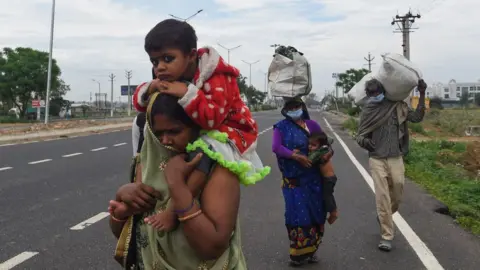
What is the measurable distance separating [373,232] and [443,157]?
10.0 meters

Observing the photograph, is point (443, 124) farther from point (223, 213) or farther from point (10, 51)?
point (10, 51)

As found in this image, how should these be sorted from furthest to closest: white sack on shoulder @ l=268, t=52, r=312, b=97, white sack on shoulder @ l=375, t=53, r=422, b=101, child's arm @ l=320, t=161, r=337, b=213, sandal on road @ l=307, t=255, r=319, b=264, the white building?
the white building, white sack on shoulder @ l=375, t=53, r=422, b=101, sandal on road @ l=307, t=255, r=319, b=264, white sack on shoulder @ l=268, t=52, r=312, b=97, child's arm @ l=320, t=161, r=337, b=213

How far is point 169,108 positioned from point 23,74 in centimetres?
5642

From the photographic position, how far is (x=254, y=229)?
6793mm

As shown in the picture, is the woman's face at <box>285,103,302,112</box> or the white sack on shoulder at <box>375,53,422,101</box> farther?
the white sack on shoulder at <box>375,53,422,101</box>

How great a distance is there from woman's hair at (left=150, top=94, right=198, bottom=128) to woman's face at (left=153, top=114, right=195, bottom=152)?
0.04ft

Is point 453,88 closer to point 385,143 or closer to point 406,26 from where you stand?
point 406,26

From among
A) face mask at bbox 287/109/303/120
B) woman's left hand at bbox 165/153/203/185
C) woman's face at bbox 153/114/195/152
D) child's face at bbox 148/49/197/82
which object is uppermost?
child's face at bbox 148/49/197/82

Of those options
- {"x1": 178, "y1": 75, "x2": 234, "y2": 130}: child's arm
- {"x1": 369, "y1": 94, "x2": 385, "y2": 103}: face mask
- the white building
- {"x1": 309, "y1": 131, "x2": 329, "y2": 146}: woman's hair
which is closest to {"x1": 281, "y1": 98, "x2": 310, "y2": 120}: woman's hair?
{"x1": 309, "y1": 131, "x2": 329, "y2": 146}: woman's hair

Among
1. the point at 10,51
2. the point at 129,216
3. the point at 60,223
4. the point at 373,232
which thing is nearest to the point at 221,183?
the point at 129,216

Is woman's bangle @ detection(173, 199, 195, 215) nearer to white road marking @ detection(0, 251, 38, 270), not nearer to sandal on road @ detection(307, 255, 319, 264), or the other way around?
sandal on road @ detection(307, 255, 319, 264)

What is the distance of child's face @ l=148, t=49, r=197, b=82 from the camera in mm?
1951

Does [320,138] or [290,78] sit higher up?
[290,78]

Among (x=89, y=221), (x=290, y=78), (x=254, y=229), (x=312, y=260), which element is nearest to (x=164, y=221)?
(x=290, y=78)
